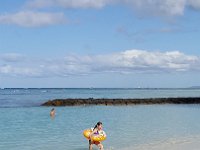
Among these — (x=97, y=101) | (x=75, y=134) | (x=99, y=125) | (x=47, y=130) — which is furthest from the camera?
(x=97, y=101)

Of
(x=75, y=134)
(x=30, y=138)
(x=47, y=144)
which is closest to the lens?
(x=47, y=144)

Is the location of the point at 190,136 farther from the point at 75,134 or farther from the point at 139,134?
the point at 75,134

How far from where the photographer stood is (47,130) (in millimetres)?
27984

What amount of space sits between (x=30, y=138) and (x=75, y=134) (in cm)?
314

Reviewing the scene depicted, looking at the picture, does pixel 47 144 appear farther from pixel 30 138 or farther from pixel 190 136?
pixel 190 136

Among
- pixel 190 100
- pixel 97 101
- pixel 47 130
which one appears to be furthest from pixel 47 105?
pixel 47 130

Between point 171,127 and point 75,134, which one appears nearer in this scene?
point 75,134

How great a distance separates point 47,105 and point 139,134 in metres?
38.4

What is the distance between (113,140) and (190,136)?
4982mm

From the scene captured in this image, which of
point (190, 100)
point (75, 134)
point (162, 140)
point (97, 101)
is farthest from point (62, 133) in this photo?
point (190, 100)

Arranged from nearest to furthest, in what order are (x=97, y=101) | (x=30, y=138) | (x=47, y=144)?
(x=47, y=144) < (x=30, y=138) < (x=97, y=101)

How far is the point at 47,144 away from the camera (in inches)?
839

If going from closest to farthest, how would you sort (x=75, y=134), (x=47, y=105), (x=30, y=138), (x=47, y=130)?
(x=30, y=138) < (x=75, y=134) < (x=47, y=130) < (x=47, y=105)

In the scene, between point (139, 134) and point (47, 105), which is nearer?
point (139, 134)
